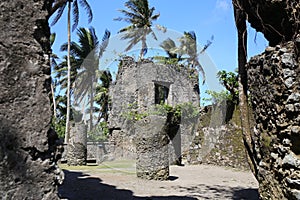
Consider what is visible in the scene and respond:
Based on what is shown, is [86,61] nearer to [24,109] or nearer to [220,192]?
[220,192]

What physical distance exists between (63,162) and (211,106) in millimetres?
7497

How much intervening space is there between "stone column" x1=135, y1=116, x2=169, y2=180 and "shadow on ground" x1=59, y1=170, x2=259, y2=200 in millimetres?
1323

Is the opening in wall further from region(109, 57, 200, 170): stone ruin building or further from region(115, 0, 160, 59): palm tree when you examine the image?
region(115, 0, 160, 59): palm tree

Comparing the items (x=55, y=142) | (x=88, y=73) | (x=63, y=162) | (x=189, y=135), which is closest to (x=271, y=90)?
(x=55, y=142)

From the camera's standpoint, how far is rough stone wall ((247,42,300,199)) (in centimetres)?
335

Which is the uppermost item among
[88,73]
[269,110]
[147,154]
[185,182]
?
[88,73]

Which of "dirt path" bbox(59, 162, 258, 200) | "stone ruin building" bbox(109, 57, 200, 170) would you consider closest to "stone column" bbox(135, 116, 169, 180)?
"dirt path" bbox(59, 162, 258, 200)

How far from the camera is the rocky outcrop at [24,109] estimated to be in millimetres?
2205

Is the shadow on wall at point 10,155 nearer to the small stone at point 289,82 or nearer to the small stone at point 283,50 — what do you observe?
the small stone at point 289,82

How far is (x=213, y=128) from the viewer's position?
13.1 meters

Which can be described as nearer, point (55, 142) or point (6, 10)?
point (6, 10)

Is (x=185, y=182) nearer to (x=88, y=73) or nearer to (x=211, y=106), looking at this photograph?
(x=211, y=106)

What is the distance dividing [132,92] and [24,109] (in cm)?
1513

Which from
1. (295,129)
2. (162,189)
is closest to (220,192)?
(162,189)
